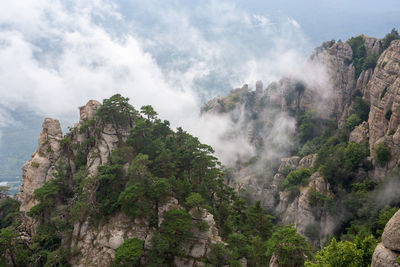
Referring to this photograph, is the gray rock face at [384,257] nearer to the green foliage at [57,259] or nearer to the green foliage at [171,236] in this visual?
the green foliage at [171,236]

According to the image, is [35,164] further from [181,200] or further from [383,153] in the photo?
[383,153]

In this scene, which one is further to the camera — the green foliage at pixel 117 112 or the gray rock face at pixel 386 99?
the gray rock face at pixel 386 99

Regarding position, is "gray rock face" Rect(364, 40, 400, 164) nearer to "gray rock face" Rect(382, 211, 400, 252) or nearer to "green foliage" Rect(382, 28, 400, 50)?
"green foliage" Rect(382, 28, 400, 50)

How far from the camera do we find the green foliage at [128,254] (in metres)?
30.1

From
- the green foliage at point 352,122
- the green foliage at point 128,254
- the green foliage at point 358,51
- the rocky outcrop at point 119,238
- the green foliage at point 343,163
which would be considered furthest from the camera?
the green foliage at point 358,51

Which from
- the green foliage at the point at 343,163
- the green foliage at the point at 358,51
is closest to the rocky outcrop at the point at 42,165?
the green foliage at the point at 343,163

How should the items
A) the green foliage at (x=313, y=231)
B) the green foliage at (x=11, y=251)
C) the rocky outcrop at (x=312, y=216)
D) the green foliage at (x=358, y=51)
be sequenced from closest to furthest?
the green foliage at (x=11, y=251) → the rocky outcrop at (x=312, y=216) → the green foliage at (x=313, y=231) → the green foliage at (x=358, y=51)

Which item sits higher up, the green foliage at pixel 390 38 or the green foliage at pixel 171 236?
the green foliage at pixel 390 38

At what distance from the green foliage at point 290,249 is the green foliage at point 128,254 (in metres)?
15.5

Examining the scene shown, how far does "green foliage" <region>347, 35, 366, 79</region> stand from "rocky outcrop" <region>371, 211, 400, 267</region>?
249ft

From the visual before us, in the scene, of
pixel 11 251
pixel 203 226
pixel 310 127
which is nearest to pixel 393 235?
pixel 203 226

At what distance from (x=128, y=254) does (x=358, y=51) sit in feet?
272

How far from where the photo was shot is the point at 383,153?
1807 inches

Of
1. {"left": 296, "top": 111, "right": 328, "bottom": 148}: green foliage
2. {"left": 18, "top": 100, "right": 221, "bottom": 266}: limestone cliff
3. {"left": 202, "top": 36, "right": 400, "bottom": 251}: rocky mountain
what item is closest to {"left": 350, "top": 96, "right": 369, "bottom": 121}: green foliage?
{"left": 202, "top": 36, "right": 400, "bottom": 251}: rocky mountain
